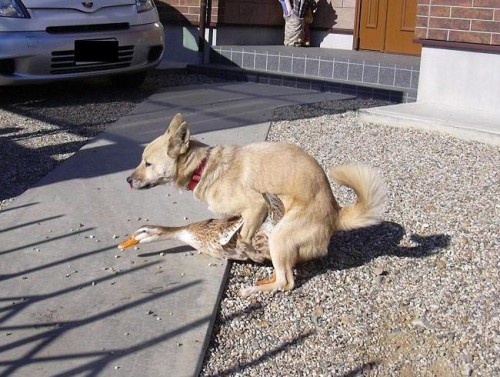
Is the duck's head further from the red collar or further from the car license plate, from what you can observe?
the car license plate

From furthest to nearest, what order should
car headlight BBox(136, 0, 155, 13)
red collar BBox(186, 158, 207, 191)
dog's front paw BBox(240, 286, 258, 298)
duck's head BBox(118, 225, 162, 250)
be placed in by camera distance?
car headlight BBox(136, 0, 155, 13), duck's head BBox(118, 225, 162, 250), red collar BBox(186, 158, 207, 191), dog's front paw BBox(240, 286, 258, 298)

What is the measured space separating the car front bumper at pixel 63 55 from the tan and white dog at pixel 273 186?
4.26m

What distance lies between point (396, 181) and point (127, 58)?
4.37 metres

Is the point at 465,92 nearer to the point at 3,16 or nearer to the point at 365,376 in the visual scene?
the point at 3,16

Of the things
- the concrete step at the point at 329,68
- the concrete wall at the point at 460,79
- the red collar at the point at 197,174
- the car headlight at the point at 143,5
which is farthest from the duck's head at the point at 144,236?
the concrete step at the point at 329,68

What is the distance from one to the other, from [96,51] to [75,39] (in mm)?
341

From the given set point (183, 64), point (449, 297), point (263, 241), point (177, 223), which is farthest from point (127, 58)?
point (449, 297)

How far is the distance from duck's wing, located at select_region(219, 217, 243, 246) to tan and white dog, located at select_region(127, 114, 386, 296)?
0.15 ft

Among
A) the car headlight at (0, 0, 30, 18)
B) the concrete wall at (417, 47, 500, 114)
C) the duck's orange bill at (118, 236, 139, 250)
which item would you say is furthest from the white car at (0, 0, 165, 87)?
the duck's orange bill at (118, 236, 139, 250)

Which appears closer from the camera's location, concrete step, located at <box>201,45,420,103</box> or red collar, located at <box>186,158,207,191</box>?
red collar, located at <box>186,158,207,191</box>

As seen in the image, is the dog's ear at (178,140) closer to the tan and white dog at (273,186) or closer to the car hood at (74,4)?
the tan and white dog at (273,186)

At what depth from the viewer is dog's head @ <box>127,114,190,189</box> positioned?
434 centimetres

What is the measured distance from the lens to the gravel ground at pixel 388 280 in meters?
3.52

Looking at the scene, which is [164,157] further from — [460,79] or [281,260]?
[460,79]
